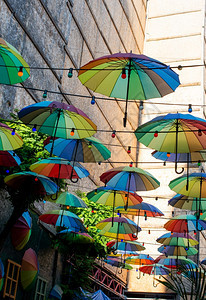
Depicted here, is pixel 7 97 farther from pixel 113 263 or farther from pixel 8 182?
pixel 113 263

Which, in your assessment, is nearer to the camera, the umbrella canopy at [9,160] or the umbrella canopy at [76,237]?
the umbrella canopy at [9,160]

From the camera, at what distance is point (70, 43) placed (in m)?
14.0

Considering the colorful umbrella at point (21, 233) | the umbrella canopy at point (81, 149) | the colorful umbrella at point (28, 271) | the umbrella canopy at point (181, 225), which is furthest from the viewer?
the umbrella canopy at point (181, 225)

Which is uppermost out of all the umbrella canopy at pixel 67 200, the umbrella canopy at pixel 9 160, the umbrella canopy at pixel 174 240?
the umbrella canopy at pixel 9 160

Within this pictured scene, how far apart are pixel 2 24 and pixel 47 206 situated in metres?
4.51

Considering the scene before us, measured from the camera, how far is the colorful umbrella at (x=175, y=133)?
7.79 meters

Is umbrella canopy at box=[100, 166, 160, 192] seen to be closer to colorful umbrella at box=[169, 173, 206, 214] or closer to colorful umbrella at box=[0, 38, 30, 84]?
colorful umbrella at box=[169, 173, 206, 214]

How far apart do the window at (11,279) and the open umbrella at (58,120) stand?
10.2 feet

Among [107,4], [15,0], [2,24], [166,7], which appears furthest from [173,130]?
[166,7]

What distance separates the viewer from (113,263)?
14750mm

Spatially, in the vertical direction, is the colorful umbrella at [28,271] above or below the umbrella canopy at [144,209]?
below

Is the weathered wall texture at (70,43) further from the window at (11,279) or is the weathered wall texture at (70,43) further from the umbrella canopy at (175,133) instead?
the umbrella canopy at (175,133)

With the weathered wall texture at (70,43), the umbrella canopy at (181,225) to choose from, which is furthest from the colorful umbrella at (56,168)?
the umbrella canopy at (181,225)

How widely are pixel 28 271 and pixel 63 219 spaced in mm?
1329
